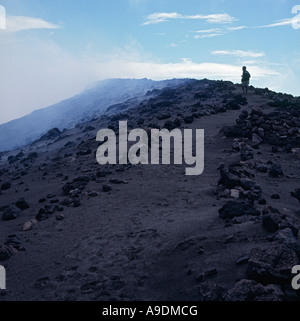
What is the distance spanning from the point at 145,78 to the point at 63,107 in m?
23.7

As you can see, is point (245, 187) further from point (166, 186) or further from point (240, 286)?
point (240, 286)

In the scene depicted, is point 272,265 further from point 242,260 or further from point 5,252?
point 5,252

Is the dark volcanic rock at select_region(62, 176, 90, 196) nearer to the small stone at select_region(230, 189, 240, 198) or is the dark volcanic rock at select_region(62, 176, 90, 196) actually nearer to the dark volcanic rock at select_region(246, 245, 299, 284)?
the small stone at select_region(230, 189, 240, 198)

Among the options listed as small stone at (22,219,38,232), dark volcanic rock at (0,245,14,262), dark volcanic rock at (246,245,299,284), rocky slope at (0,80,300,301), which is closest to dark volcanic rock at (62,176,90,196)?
rocky slope at (0,80,300,301)

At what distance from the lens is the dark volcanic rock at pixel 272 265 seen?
12.9ft

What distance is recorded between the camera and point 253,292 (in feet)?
12.3

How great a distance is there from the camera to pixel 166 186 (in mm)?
9688

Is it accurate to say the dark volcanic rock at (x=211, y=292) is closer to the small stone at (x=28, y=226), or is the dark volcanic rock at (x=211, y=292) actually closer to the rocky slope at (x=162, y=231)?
the rocky slope at (x=162, y=231)

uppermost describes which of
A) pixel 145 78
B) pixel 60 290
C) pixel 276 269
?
pixel 145 78

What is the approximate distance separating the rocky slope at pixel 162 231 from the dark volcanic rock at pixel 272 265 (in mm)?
13

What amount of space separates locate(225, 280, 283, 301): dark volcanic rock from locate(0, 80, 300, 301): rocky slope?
12 mm

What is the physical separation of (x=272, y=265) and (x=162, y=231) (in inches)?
107

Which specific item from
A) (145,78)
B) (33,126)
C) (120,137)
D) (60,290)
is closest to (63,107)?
(33,126)

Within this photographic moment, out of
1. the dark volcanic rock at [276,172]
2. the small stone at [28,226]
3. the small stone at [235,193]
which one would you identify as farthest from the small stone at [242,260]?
the dark volcanic rock at [276,172]
